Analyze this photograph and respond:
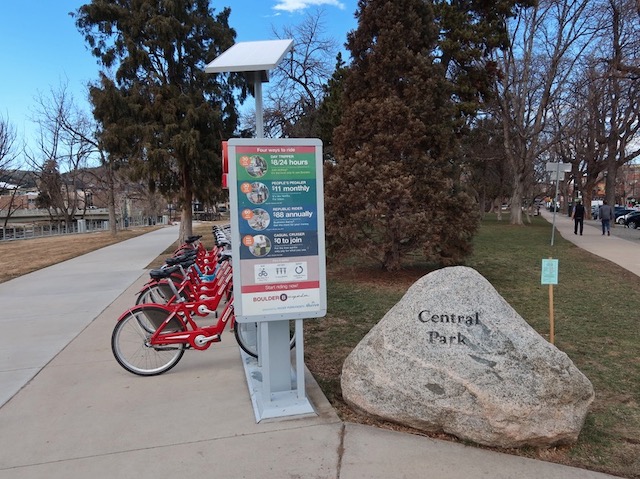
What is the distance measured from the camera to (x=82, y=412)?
12.4ft

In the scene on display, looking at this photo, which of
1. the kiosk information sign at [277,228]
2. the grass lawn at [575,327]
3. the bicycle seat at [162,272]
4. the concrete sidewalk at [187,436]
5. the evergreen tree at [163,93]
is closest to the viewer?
the concrete sidewalk at [187,436]

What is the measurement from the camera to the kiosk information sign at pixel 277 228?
135 inches

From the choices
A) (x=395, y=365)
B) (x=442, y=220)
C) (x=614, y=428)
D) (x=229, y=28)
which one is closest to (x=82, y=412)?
(x=395, y=365)

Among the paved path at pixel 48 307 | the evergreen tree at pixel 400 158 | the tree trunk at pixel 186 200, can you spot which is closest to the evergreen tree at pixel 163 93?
the tree trunk at pixel 186 200

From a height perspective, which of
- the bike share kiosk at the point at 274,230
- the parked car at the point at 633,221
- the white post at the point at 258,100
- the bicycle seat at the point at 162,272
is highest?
the white post at the point at 258,100

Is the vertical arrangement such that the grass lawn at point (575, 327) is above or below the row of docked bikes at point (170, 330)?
below

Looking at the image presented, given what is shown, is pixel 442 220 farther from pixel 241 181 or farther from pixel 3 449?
pixel 3 449

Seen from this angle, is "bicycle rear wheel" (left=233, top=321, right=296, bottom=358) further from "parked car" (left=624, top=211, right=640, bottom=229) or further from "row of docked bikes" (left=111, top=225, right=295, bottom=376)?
"parked car" (left=624, top=211, right=640, bottom=229)

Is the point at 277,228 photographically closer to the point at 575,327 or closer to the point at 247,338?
the point at 247,338

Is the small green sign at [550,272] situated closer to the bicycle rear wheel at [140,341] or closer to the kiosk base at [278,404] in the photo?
the kiosk base at [278,404]

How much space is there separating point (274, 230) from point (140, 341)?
2.15 m

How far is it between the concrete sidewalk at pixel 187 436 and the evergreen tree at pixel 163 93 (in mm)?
9045

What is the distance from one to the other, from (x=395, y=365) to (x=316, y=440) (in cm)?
76

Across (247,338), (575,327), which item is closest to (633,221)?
(575,327)
